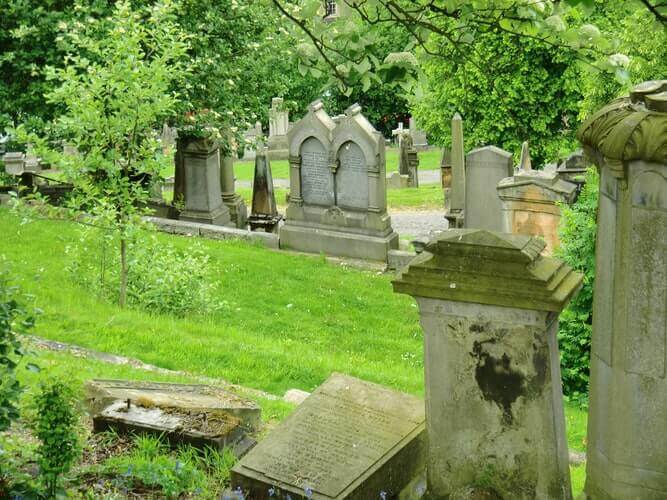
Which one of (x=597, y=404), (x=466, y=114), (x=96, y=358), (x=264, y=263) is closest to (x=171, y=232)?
(x=264, y=263)

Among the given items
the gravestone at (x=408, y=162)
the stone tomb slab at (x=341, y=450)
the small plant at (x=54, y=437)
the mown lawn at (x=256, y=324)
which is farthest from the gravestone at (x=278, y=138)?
the small plant at (x=54, y=437)

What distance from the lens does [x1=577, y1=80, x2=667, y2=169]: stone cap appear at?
4.83m

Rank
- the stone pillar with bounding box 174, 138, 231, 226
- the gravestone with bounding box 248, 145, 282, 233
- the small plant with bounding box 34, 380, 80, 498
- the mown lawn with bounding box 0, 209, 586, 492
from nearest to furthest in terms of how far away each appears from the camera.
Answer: the small plant with bounding box 34, 380, 80, 498, the mown lawn with bounding box 0, 209, 586, 492, the stone pillar with bounding box 174, 138, 231, 226, the gravestone with bounding box 248, 145, 282, 233

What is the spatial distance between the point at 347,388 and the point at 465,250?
4.80 ft

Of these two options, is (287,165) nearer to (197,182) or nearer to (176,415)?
(197,182)

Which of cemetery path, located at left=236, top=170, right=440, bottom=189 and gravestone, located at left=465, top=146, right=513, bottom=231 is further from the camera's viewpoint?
cemetery path, located at left=236, top=170, right=440, bottom=189

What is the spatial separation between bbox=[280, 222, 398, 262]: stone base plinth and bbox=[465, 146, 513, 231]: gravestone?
1448 millimetres

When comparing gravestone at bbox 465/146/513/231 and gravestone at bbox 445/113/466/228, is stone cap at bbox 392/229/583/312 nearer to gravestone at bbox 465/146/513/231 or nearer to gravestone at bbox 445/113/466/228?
gravestone at bbox 465/146/513/231

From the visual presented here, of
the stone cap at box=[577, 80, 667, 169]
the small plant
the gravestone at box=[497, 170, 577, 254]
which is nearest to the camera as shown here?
the stone cap at box=[577, 80, 667, 169]

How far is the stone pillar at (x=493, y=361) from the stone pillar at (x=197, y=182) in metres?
14.1

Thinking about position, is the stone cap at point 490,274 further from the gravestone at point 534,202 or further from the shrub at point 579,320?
the gravestone at point 534,202

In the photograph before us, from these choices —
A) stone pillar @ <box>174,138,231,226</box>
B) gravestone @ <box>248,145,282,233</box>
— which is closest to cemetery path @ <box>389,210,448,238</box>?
gravestone @ <box>248,145,282,233</box>

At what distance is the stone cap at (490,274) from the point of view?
525cm

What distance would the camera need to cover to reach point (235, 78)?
18.3 metres
